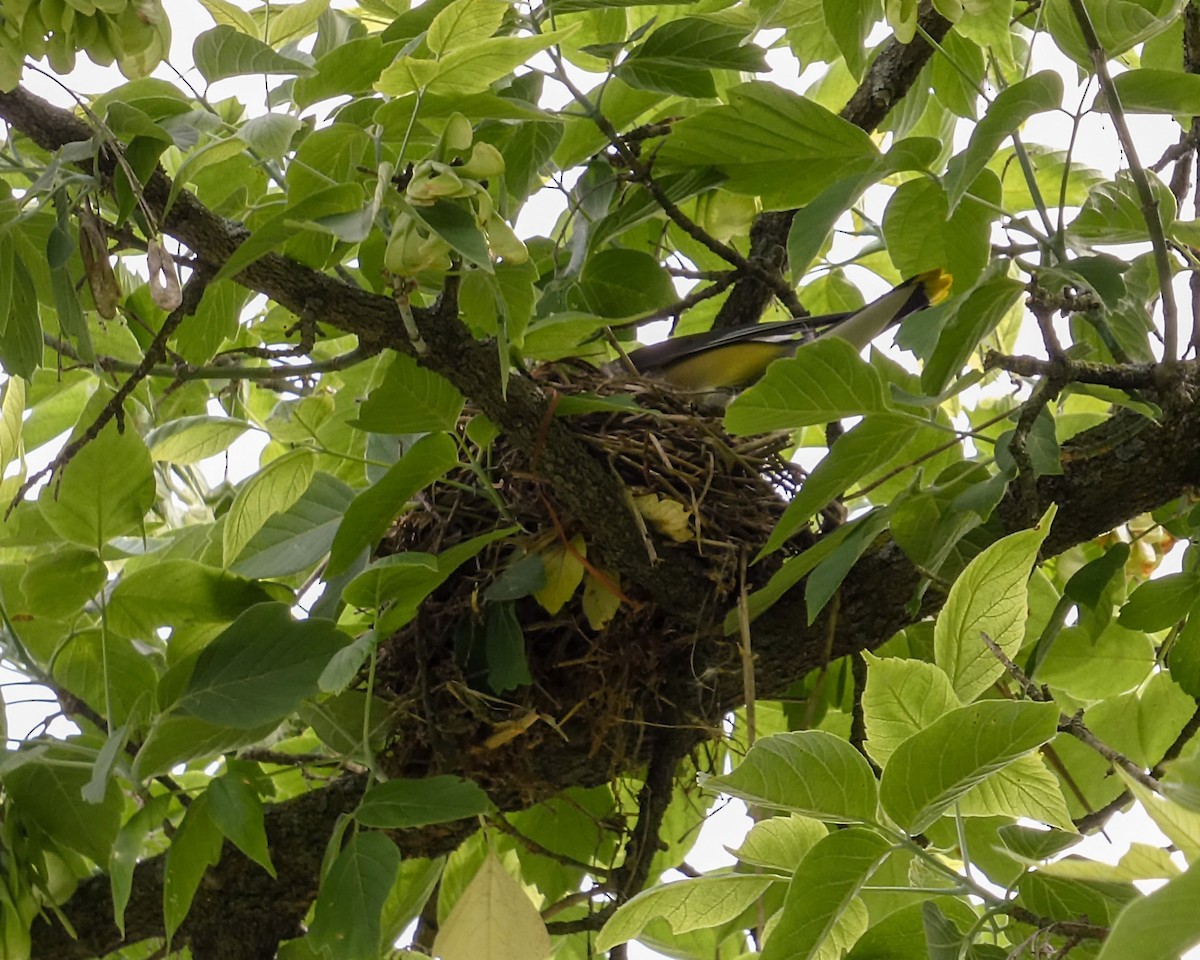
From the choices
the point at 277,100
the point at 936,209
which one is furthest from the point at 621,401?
the point at 277,100

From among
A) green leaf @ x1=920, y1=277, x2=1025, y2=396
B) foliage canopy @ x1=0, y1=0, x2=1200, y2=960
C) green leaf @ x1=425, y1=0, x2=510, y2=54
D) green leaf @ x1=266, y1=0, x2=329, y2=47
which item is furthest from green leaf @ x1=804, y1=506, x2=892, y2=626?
green leaf @ x1=266, y1=0, x2=329, y2=47

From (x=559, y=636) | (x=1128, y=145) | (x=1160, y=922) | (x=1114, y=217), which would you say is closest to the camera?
(x=1160, y=922)

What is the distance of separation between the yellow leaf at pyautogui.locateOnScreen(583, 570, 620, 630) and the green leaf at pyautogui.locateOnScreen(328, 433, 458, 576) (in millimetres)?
332

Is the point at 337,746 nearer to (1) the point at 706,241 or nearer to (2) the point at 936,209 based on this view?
(1) the point at 706,241

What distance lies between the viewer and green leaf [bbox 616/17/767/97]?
143cm

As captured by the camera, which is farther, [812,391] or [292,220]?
[812,391]

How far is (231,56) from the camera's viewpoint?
1260mm

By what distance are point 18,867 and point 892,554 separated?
1.08m

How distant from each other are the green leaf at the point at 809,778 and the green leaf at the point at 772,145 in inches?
30.1

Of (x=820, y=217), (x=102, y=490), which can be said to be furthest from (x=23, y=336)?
(x=820, y=217)

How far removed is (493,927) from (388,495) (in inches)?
18.8

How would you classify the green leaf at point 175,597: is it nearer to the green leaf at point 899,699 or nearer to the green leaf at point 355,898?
the green leaf at point 355,898

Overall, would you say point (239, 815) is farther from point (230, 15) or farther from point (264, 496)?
point (230, 15)

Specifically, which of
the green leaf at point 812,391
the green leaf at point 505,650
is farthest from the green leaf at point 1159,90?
the green leaf at point 505,650
